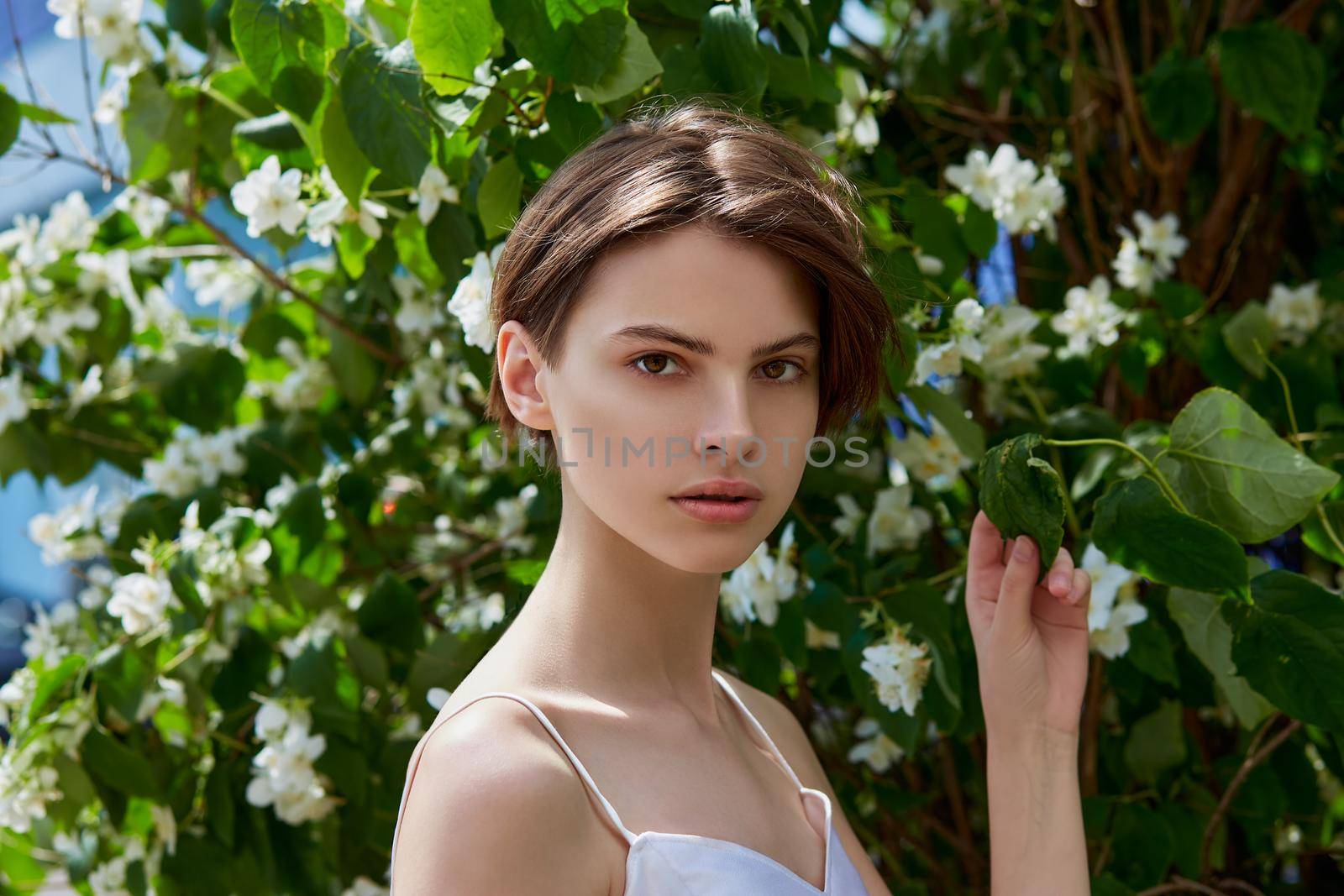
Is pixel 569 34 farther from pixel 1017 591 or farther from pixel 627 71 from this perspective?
pixel 1017 591

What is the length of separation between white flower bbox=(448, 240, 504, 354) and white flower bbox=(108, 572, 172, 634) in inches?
21.5

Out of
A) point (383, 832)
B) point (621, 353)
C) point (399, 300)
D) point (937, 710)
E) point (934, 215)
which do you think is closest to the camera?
point (621, 353)

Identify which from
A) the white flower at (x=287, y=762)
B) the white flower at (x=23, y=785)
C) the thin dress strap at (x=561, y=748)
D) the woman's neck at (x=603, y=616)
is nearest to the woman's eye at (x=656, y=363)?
the woman's neck at (x=603, y=616)

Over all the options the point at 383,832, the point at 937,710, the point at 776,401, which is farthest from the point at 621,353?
the point at 383,832

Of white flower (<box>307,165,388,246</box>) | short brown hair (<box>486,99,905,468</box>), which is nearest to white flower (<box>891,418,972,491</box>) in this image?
short brown hair (<box>486,99,905,468</box>)

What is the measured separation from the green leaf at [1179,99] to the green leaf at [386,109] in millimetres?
952

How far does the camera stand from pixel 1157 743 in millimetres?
1311

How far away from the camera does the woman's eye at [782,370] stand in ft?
2.85

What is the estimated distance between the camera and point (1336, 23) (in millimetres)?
1891

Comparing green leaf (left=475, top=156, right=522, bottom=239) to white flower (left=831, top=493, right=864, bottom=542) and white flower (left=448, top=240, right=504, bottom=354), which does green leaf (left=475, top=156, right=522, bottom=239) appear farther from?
white flower (left=831, top=493, right=864, bottom=542)

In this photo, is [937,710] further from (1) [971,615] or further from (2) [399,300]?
(2) [399,300]

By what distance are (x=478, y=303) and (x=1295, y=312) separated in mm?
976

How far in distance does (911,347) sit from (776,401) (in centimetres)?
32

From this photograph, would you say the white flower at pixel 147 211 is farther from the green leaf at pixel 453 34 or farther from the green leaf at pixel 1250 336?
the green leaf at pixel 1250 336
